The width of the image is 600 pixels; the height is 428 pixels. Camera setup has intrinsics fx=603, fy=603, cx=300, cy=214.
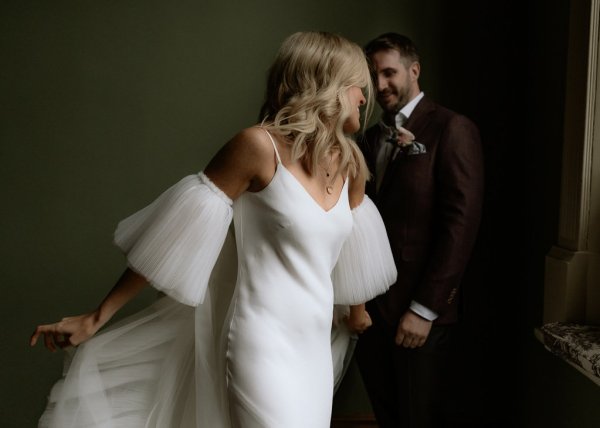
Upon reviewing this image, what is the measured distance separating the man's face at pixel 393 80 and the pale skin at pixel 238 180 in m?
0.71

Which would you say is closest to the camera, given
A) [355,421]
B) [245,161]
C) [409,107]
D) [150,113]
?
[245,161]

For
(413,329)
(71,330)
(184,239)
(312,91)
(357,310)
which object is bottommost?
(413,329)

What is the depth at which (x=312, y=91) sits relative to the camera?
58.8 inches

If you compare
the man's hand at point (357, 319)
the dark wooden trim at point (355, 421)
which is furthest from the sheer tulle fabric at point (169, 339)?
the dark wooden trim at point (355, 421)

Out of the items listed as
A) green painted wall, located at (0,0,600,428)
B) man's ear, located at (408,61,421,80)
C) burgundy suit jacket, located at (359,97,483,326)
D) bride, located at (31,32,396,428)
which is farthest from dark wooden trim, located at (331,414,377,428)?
man's ear, located at (408,61,421,80)

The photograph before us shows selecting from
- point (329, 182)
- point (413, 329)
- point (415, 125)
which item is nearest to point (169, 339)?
point (329, 182)

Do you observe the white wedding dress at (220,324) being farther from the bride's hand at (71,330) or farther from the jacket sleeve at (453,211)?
the jacket sleeve at (453,211)

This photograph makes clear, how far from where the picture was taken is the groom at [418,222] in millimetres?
2098

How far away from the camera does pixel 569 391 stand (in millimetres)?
2078

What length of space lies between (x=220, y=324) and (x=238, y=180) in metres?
0.41

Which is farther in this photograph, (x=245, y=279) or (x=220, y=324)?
(x=220, y=324)

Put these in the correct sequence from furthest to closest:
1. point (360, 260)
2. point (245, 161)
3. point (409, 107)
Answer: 1. point (409, 107)
2. point (360, 260)
3. point (245, 161)

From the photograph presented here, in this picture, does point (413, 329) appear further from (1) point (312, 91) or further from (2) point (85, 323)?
(2) point (85, 323)

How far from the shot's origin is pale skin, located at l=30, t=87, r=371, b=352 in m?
1.43
